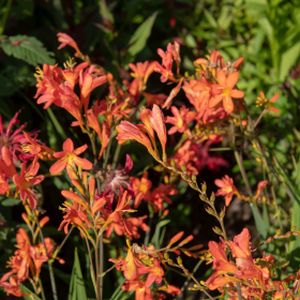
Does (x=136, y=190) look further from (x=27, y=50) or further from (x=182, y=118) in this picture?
(x=27, y=50)

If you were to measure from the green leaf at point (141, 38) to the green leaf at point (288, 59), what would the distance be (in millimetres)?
623

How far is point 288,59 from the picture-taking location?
103 inches

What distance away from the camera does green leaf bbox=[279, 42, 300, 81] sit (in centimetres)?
259

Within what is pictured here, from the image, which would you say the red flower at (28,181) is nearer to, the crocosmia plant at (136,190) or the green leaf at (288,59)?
the crocosmia plant at (136,190)

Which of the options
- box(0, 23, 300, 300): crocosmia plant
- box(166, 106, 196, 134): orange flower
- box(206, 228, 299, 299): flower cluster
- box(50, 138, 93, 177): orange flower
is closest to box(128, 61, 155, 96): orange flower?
box(0, 23, 300, 300): crocosmia plant

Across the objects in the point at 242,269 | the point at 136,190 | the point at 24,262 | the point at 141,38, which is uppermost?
the point at 141,38

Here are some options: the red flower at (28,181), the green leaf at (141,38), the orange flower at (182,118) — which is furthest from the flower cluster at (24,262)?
the green leaf at (141,38)

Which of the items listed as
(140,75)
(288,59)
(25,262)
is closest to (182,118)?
(140,75)

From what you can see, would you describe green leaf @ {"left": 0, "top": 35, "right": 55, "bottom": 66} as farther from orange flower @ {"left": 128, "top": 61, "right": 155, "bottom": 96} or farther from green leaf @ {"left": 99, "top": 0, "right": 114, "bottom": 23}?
green leaf @ {"left": 99, "top": 0, "right": 114, "bottom": 23}

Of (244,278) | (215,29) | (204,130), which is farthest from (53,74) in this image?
(215,29)

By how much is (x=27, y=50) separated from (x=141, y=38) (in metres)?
0.55

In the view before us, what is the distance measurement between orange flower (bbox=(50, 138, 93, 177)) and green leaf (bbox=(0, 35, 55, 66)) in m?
0.66

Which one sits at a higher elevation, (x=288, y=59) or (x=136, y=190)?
(x=288, y=59)

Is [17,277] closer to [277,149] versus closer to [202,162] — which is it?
[202,162]
